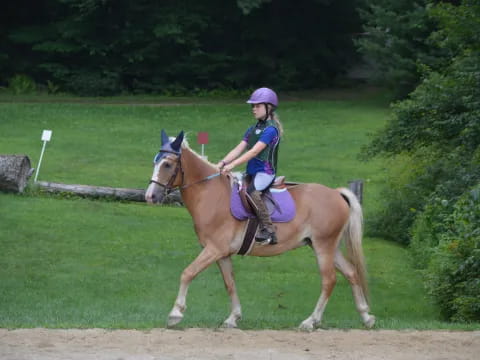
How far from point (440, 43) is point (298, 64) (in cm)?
2812

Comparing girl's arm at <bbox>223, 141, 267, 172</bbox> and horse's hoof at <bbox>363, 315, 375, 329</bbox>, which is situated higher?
girl's arm at <bbox>223, 141, 267, 172</bbox>

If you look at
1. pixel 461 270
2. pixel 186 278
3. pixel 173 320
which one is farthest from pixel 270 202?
pixel 461 270

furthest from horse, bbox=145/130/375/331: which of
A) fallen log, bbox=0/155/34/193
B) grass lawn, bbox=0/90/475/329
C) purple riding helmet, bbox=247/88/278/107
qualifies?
fallen log, bbox=0/155/34/193

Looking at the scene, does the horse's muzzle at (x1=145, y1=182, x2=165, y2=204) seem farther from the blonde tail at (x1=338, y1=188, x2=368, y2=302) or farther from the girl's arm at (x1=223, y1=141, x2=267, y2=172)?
the blonde tail at (x1=338, y1=188, x2=368, y2=302)

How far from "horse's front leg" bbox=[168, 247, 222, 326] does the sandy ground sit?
199mm

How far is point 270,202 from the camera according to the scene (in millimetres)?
11281

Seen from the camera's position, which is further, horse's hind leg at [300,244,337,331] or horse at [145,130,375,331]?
horse's hind leg at [300,244,337,331]

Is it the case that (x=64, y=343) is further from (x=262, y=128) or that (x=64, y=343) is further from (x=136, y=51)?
(x=136, y=51)

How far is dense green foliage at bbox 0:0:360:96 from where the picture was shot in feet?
149

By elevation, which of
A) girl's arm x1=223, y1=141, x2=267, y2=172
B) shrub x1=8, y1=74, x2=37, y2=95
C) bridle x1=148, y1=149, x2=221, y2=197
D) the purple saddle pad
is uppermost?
girl's arm x1=223, y1=141, x2=267, y2=172

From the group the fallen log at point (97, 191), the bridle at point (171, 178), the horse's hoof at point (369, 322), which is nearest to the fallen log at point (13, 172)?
the fallen log at point (97, 191)

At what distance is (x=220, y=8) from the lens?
157 ft

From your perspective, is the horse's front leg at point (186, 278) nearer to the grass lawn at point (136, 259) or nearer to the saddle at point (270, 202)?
the grass lawn at point (136, 259)

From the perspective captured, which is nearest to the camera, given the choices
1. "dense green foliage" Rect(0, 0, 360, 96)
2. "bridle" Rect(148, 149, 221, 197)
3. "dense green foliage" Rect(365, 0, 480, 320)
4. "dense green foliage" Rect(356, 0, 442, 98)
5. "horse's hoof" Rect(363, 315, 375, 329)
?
"bridle" Rect(148, 149, 221, 197)
